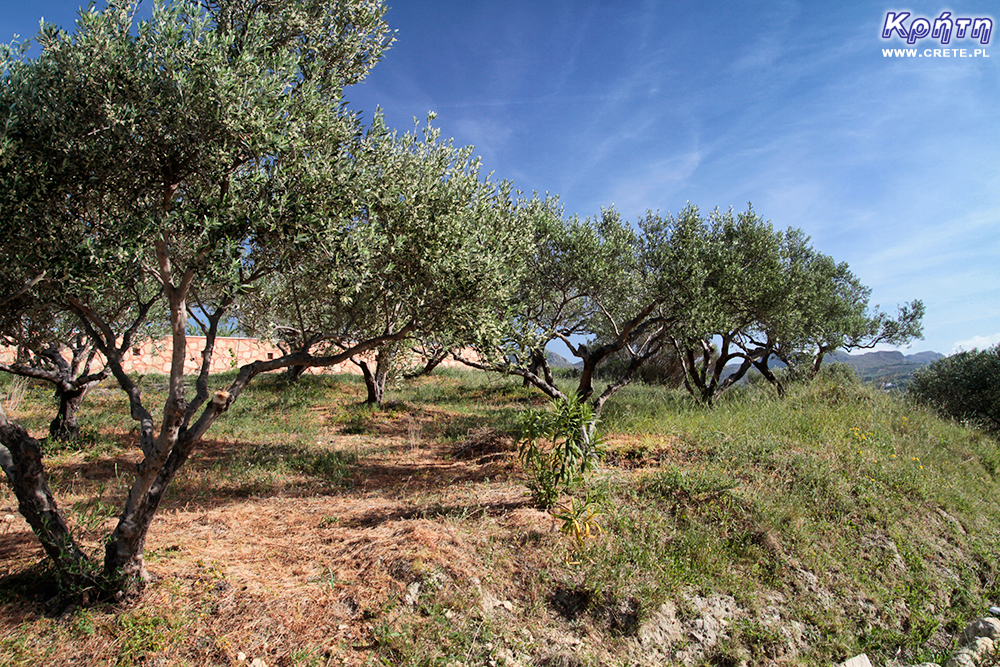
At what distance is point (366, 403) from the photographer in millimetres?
20703

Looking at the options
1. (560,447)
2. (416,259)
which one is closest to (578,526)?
(560,447)

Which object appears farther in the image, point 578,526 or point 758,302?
point 758,302

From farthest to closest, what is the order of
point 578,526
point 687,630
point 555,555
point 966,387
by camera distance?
point 966,387
point 578,526
point 555,555
point 687,630

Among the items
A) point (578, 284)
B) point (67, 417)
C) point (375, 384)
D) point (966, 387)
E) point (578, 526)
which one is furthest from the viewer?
point (966, 387)

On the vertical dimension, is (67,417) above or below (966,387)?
above

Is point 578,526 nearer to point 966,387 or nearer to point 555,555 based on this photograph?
point 555,555

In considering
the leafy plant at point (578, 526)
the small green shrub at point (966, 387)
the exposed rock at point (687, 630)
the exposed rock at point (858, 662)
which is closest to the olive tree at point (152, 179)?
the leafy plant at point (578, 526)

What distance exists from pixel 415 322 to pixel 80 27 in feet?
18.2

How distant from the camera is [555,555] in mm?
6785

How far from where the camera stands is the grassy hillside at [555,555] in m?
5.41

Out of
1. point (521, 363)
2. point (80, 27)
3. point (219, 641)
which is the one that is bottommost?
point (219, 641)

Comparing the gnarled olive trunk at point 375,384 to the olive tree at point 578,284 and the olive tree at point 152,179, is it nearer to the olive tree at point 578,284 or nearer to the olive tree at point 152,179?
the olive tree at point 578,284

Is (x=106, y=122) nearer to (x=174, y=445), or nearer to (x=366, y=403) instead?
(x=174, y=445)

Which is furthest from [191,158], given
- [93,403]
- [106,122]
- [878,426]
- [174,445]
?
[93,403]
